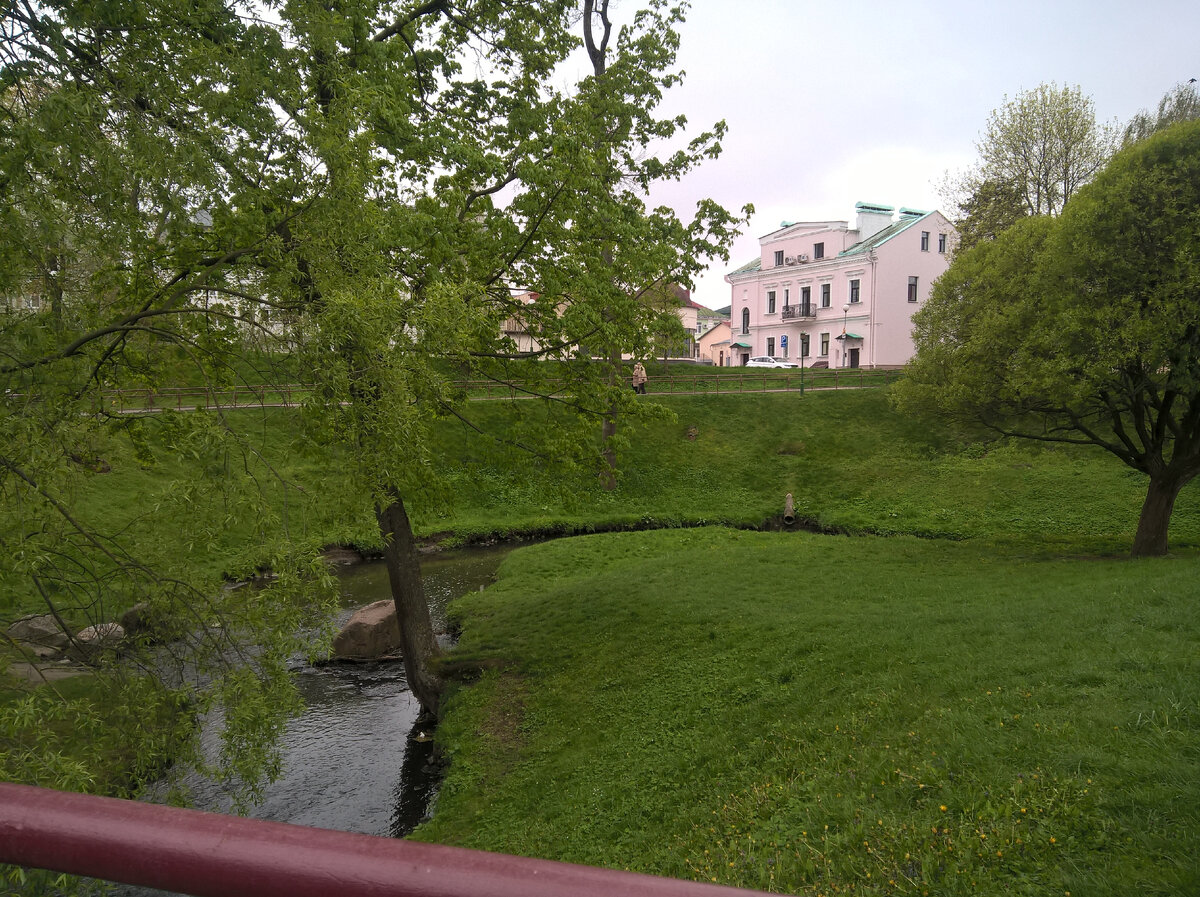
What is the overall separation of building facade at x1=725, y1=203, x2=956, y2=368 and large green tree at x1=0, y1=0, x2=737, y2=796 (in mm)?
41314

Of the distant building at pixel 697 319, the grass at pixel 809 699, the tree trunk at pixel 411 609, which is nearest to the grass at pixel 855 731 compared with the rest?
the grass at pixel 809 699

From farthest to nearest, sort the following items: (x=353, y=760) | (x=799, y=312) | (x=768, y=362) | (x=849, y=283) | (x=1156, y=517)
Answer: (x=768, y=362) → (x=799, y=312) → (x=849, y=283) → (x=1156, y=517) → (x=353, y=760)

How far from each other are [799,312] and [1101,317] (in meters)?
43.5

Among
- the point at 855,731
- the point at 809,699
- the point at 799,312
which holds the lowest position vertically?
the point at 809,699

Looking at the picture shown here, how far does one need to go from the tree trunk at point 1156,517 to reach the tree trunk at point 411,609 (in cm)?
1666

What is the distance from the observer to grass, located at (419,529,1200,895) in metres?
6.13

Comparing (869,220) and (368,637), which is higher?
(869,220)

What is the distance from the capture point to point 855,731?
8914 millimetres

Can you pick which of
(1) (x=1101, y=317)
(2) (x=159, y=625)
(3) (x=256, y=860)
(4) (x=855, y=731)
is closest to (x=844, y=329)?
(1) (x=1101, y=317)

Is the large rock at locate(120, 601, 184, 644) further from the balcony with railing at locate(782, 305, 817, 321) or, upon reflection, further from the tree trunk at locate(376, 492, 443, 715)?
the balcony with railing at locate(782, 305, 817, 321)

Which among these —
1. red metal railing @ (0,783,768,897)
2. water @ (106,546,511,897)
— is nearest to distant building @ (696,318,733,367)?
water @ (106,546,511,897)

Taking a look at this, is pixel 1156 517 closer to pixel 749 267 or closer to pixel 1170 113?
pixel 1170 113

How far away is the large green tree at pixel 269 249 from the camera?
7090mm

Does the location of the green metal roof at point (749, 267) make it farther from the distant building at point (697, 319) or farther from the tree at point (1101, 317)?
the tree at point (1101, 317)
